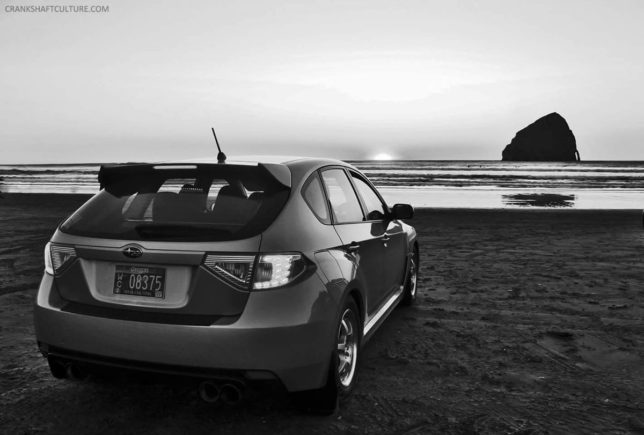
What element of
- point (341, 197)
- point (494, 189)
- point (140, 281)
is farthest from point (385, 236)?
point (494, 189)

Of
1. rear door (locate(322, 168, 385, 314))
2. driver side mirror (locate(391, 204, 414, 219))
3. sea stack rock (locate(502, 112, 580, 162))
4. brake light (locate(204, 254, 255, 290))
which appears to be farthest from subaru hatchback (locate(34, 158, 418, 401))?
sea stack rock (locate(502, 112, 580, 162))

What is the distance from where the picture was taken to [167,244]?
300cm

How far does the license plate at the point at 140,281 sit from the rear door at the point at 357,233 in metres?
1.21

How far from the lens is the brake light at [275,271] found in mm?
2965

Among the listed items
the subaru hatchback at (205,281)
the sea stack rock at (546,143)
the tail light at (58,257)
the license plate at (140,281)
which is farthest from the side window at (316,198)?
the sea stack rock at (546,143)

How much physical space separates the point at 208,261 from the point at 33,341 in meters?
3.00

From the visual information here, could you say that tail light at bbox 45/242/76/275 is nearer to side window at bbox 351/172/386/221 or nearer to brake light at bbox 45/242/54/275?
brake light at bbox 45/242/54/275

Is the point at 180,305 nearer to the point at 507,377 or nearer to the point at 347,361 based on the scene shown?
the point at 347,361

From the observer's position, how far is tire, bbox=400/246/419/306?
19.9 feet

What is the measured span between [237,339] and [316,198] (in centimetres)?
114

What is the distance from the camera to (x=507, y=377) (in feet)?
13.9

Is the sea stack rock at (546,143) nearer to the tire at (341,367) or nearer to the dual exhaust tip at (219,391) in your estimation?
the tire at (341,367)

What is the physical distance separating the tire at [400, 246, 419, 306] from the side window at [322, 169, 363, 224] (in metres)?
1.72

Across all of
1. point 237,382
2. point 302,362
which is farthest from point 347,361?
point 237,382
